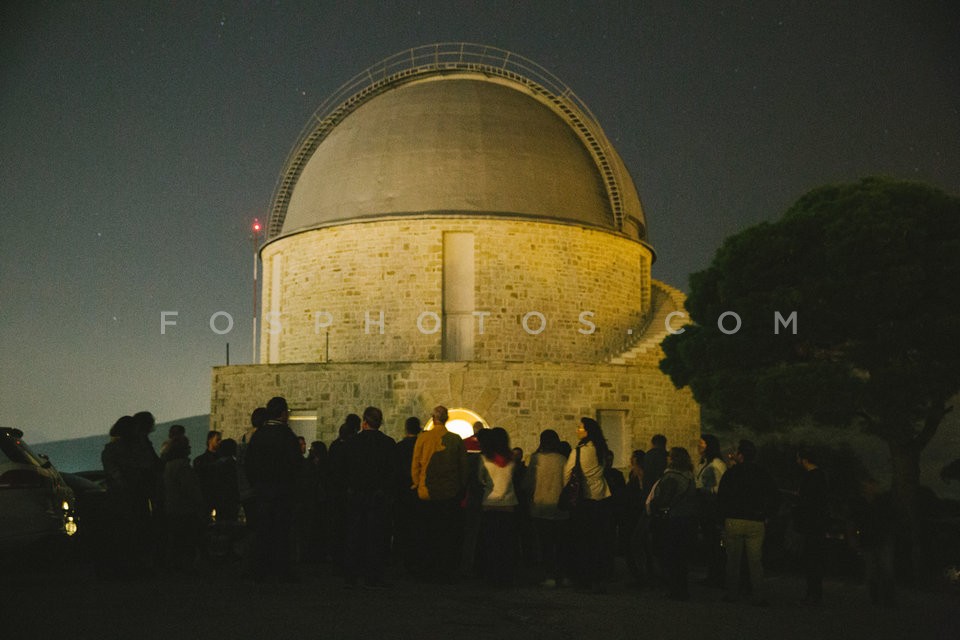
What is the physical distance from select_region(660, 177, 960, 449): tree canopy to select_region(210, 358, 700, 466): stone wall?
4360 millimetres

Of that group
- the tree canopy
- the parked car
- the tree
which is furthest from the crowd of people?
the tree canopy

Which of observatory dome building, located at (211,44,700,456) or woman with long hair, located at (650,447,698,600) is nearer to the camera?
woman with long hair, located at (650,447,698,600)

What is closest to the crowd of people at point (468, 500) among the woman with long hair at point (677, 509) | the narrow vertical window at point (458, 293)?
the woman with long hair at point (677, 509)

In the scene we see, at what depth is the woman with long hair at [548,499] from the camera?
34.2ft

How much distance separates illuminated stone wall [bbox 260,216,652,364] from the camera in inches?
1070

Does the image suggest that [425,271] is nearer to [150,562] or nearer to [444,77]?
[444,77]

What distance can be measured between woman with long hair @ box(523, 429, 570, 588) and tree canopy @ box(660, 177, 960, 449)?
9.48 m

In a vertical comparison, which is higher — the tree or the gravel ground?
the tree

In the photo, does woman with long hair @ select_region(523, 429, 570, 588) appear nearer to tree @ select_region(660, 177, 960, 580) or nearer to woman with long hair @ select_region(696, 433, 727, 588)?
woman with long hair @ select_region(696, 433, 727, 588)

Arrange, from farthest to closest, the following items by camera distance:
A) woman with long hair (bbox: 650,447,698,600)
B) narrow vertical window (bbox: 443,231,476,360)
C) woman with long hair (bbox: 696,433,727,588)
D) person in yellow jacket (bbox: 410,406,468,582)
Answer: narrow vertical window (bbox: 443,231,476,360) → woman with long hair (bbox: 696,433,727,588) → person in yellow jacket (bbox: 410,406,468,582) → woman with long hair (bbox: 650,447,698,600)

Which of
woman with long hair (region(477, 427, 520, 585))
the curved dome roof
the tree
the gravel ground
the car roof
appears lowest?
the gravel ground

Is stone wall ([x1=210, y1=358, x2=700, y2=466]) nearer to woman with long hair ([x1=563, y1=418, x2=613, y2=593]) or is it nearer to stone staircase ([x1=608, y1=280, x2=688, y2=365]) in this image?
stone staircase ([x1=608, y1=280, x2=688, y2=365])

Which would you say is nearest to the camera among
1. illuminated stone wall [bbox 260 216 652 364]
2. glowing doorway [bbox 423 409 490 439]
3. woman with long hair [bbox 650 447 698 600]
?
woman with long hair [bbox 650 447 698 600]

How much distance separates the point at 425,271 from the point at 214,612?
19.6 meters
